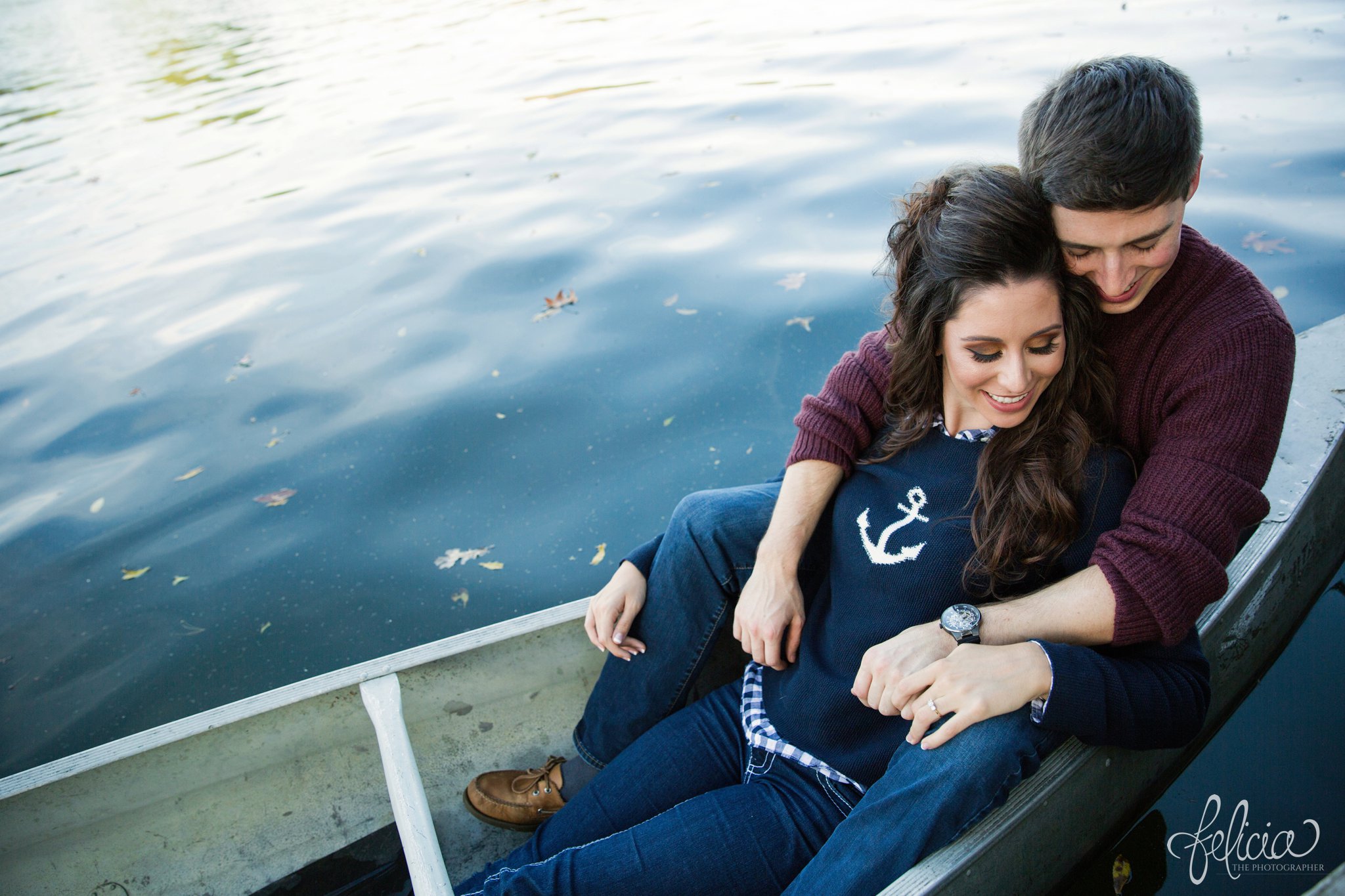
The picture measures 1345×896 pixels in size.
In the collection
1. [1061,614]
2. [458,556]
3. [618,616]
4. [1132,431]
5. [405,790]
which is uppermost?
[1132,431]

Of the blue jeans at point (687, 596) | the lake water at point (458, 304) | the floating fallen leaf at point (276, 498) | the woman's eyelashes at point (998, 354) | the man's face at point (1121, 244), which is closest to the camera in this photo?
the man's face at point (1121, 244)

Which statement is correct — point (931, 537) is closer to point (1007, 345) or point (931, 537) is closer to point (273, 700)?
point (1007, 345)

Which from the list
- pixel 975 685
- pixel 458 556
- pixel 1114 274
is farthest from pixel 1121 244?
pixel 458 556

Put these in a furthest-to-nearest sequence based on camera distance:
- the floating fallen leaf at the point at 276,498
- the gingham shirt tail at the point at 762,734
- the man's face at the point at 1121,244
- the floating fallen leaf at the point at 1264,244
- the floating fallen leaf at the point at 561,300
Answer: the floating fallen leaf at the point at 561,300
the floating fallen leaf at the point at 1264,244
the floating fallen leaf at the point at 276,498
the gingham shirt tail at the point at 762,734
the man's face at the point at 1121,244

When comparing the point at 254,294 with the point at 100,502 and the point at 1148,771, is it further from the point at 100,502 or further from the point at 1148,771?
the point at 1148,771

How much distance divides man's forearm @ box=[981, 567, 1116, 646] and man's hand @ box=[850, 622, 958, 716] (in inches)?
4.2

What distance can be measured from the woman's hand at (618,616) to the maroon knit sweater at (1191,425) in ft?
3.98

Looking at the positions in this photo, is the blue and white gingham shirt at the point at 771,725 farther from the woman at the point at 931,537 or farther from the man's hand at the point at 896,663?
the man's hand at the point at 896,663

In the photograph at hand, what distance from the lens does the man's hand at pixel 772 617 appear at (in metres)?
2.39

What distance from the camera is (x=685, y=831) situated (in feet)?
7.01

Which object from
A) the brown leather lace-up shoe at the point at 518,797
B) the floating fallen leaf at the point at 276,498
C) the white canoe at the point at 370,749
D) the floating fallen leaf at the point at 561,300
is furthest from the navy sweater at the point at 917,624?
the floating fallen leaf at the point at 561,300

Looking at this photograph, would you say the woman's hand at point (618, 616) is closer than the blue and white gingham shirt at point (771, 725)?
No

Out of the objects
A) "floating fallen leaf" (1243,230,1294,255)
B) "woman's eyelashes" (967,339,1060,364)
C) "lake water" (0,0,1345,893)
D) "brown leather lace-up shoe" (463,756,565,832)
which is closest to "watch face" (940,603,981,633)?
"woman's eyelashes" (967,339,1060,364)

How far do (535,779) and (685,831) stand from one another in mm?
772
